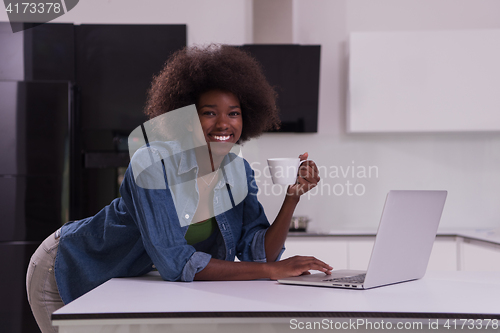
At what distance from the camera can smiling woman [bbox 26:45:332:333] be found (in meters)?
1.23

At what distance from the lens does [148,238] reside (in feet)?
3.97

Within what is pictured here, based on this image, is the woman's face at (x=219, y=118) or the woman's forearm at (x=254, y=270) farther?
the woman's face at (x=219, y=118)

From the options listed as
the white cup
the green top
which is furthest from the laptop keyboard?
the green top

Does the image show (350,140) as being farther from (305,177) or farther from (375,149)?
(305,177)

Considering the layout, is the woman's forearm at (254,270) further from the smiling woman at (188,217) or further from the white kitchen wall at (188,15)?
the white kitchen wall at (188,15)

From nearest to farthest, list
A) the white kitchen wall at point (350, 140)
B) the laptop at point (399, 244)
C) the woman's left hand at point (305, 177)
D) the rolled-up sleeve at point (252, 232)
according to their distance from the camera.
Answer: the laptop at point (399, 244)
the woman's left hand at point (305, 177)
the rolled-up sleeve at point (252, 232)
the white kitchen wall at point (350, 140)

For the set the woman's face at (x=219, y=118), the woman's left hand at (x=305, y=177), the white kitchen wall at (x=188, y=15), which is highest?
the white kitchen wall at (x=188, y=15)

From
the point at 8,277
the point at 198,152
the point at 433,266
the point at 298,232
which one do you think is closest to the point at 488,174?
the point at 433,266

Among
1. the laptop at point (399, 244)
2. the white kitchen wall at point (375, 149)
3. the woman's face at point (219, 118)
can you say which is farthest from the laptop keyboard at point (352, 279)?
the white kitchen wall at point (375, 149)

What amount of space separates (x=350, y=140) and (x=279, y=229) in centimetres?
216

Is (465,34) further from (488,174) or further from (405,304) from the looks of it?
(405,304)

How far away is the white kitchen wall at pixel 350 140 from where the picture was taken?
3432 mm

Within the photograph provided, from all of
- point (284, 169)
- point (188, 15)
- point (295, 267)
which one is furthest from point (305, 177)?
point (188, 15)

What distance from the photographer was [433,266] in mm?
2891
